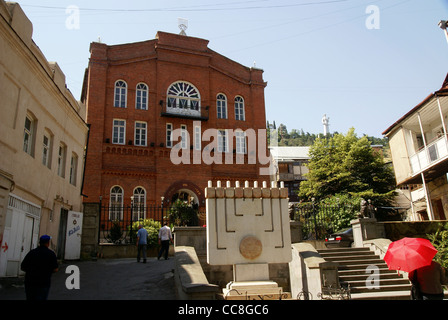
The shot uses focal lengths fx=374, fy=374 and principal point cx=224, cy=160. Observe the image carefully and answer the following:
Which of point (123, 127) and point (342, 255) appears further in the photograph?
point (123, 127)

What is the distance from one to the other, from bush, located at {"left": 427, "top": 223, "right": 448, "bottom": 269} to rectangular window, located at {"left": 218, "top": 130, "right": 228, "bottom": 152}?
1916cm

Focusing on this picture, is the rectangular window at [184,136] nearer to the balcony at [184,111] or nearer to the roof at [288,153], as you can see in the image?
the balcony at [184,111]

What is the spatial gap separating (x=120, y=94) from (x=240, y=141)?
10.6 meters

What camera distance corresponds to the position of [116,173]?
27609 millimetres

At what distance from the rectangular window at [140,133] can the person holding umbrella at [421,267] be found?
2463cm

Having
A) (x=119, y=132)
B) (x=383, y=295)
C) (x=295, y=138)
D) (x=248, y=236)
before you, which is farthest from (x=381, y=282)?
(x=295, y=138)

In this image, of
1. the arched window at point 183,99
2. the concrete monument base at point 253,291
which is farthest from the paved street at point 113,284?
the arched window at point 183,99

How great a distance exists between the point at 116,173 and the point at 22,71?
50.9ft

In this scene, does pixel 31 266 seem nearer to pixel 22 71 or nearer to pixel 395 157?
pixel 22 71

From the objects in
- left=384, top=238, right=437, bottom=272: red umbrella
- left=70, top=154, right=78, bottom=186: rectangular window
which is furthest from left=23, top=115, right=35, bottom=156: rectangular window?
left=384, top=238, right=437, bottom=272: red umbrella

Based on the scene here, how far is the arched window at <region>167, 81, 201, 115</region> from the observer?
30.6m

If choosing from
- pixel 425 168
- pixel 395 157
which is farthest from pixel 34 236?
pixel 395 157

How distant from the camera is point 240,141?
106ft

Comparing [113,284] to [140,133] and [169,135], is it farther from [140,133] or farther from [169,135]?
[169,135]
